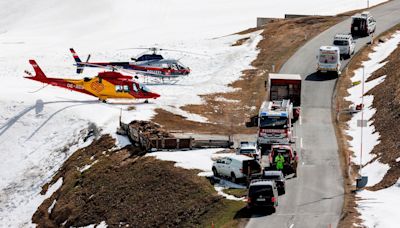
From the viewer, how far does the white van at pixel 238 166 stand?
48.7m

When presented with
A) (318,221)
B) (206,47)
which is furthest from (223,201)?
(206,47)

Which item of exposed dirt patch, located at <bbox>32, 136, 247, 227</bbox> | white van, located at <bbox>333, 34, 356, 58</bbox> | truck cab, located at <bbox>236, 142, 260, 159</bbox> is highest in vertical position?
white van, located at <bbox>333, 34, 356, 58</bbox>

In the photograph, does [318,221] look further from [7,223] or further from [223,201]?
[7,223]

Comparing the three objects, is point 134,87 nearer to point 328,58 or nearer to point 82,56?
point 328,58

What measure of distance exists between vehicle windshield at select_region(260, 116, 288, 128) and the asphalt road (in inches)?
95.1

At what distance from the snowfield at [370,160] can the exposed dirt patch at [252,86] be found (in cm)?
874

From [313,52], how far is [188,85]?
51.4ft

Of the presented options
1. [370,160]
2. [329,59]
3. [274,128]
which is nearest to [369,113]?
[370,160]

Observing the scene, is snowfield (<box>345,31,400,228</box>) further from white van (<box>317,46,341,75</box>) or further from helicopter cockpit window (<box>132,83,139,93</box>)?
helicopter cockpit window (<box>132,83,139,93</box>)

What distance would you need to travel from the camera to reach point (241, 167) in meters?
48.7

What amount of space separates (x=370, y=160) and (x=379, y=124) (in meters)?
7.46

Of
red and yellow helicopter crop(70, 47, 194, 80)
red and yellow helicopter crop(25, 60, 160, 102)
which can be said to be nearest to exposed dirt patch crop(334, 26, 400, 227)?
red and yellow helicopter crop(70, 47, 194, 80)

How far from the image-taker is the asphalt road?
43.2m

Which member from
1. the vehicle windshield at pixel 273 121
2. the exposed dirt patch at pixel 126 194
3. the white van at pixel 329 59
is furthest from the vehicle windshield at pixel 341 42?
the exposed dirt patch at pixel 126 194
